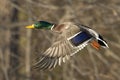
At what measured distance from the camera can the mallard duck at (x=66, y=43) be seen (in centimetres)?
429

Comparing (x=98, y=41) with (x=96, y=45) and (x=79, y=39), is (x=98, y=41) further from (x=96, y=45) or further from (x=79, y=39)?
(x=79, y=39)

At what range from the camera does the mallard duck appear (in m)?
4.29

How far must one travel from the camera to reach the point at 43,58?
4312 mm

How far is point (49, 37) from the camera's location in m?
7.65

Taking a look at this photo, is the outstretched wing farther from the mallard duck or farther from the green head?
the green head

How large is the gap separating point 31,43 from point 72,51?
410 centimetres

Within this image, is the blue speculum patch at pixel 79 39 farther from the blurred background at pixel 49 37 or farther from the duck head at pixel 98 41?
the blurred background at pixel 49 37

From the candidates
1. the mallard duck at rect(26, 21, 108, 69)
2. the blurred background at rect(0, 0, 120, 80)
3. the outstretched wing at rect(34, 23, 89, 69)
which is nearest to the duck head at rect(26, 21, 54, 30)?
the mallard duck at rect(26, 21, 108, 69)

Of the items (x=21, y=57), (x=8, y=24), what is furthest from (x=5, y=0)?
(x=21, y=57)

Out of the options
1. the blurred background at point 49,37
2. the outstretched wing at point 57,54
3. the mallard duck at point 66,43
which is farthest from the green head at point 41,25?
the blurred background at point 49,37

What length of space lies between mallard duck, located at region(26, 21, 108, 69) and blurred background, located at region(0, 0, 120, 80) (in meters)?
2.56

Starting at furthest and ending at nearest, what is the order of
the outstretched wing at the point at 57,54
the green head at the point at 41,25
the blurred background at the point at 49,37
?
the blurred background at the point at 49,37
the green head at the point at 41,25
the outstretched wing at the point at 57,54

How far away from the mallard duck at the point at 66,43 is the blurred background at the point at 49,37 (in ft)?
8.39

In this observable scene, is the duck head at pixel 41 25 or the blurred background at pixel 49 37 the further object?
the blurred background at pixel 49 37
